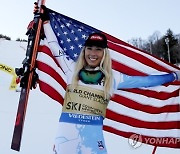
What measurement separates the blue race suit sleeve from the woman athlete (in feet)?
0.53

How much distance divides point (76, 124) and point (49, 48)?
92 centimetres

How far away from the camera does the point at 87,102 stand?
2.91 metres

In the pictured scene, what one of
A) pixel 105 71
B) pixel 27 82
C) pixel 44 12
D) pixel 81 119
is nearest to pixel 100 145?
pixel 81 119

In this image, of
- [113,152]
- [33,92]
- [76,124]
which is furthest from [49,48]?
[33,92]

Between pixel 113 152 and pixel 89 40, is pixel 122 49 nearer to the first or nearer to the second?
pixel 89 40

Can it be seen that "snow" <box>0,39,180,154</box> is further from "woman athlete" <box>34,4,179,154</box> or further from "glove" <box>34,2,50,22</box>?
"glove" <box>34,2,50,22</box>

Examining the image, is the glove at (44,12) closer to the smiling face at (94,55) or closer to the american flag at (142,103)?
the american flag at (142,103)

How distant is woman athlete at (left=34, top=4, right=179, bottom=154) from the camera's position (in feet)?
9.50

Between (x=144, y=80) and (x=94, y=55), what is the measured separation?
22.7 inches

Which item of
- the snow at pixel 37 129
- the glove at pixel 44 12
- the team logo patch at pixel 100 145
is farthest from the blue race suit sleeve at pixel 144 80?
the snow at pixel 37 129

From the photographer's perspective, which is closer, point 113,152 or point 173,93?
point 173,93

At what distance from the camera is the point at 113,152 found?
4.57 metres

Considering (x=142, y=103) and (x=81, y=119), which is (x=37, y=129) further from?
(x=81, y=119)

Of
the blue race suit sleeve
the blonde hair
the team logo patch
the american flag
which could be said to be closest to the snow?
the american flag
